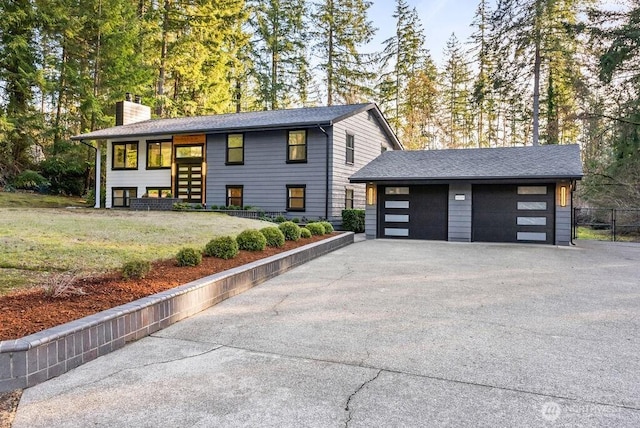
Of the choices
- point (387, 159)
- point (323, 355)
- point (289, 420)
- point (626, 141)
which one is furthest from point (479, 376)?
point (626, 141)

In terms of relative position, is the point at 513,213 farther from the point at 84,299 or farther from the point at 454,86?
the point at 454,86

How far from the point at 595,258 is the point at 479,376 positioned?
8.03 metres

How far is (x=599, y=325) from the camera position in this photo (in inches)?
163

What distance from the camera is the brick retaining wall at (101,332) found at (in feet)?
8.77

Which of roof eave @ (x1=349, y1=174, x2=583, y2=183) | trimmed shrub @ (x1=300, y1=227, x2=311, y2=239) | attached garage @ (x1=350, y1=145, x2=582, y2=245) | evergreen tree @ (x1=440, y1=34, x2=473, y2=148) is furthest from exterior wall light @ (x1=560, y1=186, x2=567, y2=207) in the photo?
evergreen tree @ (x1=440, y1=34, x2=473, y2=148)

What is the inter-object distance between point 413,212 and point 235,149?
7998 mm

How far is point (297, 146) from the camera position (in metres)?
15.6

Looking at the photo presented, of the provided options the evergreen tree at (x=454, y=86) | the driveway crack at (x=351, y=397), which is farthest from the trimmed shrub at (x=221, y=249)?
the evergreen tree at (x=454, y=86)

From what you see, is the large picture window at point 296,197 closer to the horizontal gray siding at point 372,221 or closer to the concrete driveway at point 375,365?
the horizontal gray siding at point 372,221

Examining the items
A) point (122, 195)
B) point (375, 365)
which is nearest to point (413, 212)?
point (375, 365)

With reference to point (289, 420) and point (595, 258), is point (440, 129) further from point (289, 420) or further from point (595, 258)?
point (289, 420)

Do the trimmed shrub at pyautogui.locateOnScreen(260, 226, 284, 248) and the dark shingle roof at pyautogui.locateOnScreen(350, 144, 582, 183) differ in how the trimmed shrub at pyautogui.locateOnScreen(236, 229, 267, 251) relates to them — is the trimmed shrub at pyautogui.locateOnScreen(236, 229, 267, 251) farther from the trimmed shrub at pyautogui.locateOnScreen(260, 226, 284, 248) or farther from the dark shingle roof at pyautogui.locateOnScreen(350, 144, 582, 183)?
the dark shingle roof at pyautogui.locateOnScreen(350, 144, 582, 183)

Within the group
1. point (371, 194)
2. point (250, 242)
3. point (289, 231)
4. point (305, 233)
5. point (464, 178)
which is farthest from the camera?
point (371, 194)

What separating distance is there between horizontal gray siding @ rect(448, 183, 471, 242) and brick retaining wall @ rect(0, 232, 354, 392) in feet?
28.6
